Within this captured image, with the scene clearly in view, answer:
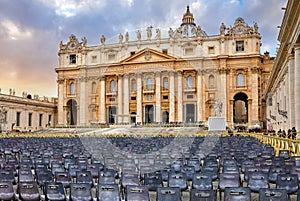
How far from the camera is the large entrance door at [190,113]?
79750 mm

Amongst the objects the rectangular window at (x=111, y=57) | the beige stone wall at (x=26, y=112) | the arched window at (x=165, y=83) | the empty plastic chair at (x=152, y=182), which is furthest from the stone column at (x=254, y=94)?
the empty plastic chair at (x=152, y=182)

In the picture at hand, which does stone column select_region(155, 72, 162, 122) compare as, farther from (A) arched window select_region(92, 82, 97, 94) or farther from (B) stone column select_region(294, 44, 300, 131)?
(B) stone column select_region(294, 44, 300, 131)

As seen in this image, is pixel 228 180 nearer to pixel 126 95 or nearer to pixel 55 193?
pixel 55 193

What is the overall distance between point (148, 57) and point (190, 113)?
1569cm

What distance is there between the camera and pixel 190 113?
80.3 metres

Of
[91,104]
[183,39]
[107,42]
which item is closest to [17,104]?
[91,104]

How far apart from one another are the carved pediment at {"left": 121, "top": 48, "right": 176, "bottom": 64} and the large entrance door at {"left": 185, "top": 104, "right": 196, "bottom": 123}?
11146 millimetres

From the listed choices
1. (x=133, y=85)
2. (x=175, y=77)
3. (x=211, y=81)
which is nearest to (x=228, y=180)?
(x=211, y=81)

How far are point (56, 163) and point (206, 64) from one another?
228ft

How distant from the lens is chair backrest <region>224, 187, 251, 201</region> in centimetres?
758

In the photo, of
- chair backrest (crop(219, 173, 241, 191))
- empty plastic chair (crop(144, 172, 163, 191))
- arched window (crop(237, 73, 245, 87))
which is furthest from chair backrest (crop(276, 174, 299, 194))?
arched window (crop(237, 73, 245, 87))

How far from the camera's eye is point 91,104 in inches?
3477

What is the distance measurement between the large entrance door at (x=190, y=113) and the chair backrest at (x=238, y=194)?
7203cm

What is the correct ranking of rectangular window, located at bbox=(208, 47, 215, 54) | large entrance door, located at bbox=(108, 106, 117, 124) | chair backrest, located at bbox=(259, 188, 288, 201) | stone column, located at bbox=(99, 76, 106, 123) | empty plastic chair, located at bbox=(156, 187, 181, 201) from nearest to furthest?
chair backrest, located at bbox=(259, 188, 288, 201)
empty plastic chair, located at bbox=(156, 187, 181, 201)
rectangular window, located at bbox=(208, 47, 215, 54)
stone column, located at bbox=(99, 76, 106, 123)
large entrance door, located at bbox=(108, 106, 117, 124)
